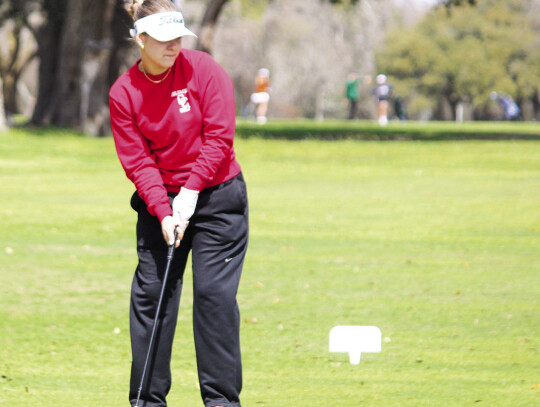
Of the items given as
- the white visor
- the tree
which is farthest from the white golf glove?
the tree

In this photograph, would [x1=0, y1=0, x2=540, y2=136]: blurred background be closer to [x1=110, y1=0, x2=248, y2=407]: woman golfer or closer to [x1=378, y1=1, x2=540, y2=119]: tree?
[x1=378, y1=1, x2=540, y2=119]: tree

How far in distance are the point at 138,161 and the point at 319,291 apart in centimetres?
374

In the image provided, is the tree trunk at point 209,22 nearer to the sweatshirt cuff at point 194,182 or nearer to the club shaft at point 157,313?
the club shaft at point 157,313

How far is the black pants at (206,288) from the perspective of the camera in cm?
436

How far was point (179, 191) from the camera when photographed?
4.37 m

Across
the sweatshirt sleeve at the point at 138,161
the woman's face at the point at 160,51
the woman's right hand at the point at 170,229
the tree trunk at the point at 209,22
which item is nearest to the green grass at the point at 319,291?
the woman's right hand at the point at 170,229

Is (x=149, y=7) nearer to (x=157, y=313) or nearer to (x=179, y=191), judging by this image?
(x=179, y=191)

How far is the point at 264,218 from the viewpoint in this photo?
12.0 metres

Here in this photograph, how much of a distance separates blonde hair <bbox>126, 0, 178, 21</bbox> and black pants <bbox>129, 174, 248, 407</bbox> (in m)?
0.76

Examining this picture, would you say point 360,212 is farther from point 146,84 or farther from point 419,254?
point 146,84

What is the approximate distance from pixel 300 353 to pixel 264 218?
600cm

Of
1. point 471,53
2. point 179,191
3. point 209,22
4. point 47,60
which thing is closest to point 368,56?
point 471,53

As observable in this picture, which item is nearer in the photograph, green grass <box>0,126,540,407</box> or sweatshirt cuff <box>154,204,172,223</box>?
sweatshirt cuff <box>154,204,172,223</box>

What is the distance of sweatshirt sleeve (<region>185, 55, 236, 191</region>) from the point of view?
13.8 ft
